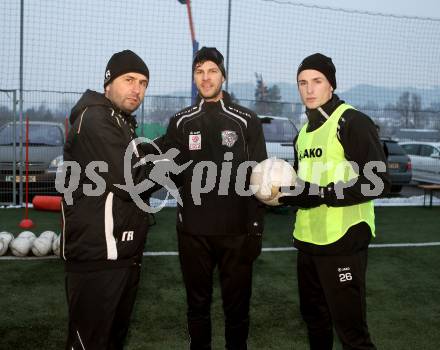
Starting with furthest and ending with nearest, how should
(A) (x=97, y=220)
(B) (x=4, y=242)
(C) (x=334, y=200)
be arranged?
(B) (x=4, y=242) < (C) (x=334, y=200) < (A) (x=97, y=220)

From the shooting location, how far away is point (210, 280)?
145 inches

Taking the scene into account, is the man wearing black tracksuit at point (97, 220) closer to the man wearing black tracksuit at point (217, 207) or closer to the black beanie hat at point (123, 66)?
the black beanie hat at point (123, 66)

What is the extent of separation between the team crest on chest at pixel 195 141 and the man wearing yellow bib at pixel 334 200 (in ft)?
2.55

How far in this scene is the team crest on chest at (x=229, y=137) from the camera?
3617mm

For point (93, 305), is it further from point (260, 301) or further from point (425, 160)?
point (425, 160)

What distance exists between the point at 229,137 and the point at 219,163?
0.21 m

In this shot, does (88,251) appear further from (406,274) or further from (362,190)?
(406,274)

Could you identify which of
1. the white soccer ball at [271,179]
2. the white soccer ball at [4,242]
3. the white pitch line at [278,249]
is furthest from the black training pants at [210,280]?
the white soccer ball at [4,242]

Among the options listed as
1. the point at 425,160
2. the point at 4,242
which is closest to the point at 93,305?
the point at 4,242

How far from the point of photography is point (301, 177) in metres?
3.40

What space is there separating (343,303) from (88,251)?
1597 millimetres

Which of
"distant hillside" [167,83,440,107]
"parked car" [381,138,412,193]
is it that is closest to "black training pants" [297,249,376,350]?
"distant hillside" [167,83,440,107]

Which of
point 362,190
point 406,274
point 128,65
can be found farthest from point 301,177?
point 406,274

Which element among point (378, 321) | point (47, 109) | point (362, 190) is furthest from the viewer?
point (47, 109)
